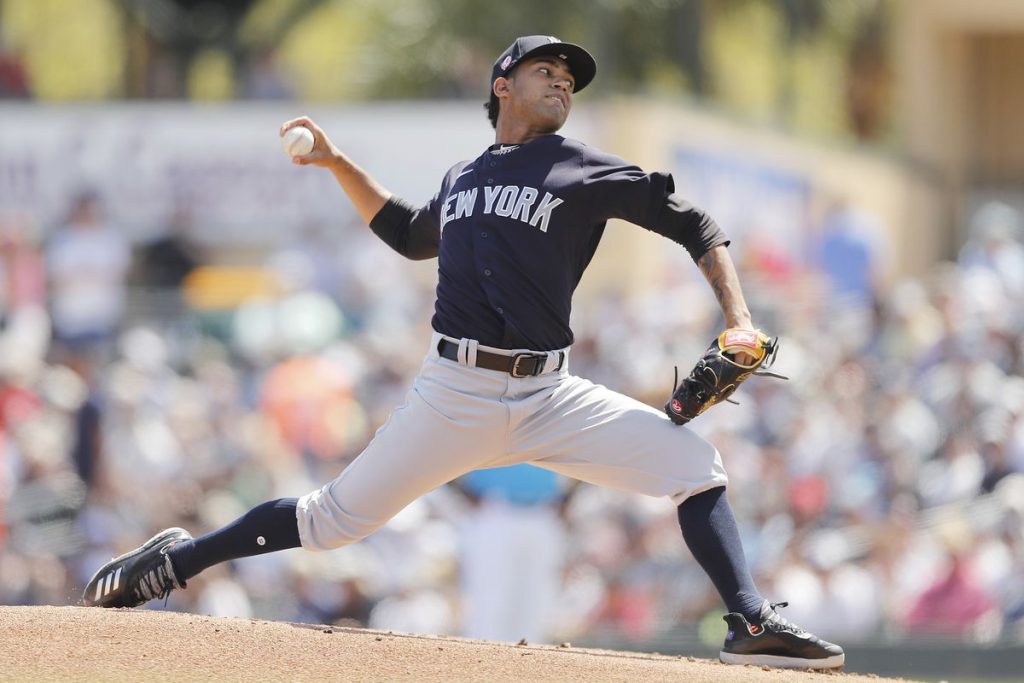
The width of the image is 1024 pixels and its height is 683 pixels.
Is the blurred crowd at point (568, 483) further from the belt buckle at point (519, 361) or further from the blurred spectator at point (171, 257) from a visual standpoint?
the belt buckle at point (519, 361)

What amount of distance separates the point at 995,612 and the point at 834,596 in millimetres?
949

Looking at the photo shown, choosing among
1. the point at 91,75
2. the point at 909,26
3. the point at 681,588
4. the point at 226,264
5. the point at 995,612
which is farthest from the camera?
the point at 91,75

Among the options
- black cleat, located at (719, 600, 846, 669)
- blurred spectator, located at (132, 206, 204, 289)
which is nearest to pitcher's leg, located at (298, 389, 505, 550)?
black cleat, located at (719, 600, 846, 669)

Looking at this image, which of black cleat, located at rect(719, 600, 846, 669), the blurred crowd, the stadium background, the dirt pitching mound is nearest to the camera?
the dirt pitching mound

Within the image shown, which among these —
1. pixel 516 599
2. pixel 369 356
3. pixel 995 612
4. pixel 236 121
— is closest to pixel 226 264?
pixel 236 121

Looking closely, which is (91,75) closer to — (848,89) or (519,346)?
(848,89)

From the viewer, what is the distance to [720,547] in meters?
5.59

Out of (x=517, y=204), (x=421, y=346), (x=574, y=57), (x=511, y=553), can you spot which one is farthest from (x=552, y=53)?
(x=421, y=346)

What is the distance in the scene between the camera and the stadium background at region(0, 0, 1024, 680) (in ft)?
34.9

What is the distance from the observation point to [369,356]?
12.6m

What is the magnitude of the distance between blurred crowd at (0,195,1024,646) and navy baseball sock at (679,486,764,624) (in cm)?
441

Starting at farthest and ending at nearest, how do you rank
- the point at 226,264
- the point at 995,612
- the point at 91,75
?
1. the point at 91,75
2. the point at 226,264
3. the point at 995,612

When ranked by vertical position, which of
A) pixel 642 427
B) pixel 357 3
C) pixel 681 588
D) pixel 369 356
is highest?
pixel 357 3

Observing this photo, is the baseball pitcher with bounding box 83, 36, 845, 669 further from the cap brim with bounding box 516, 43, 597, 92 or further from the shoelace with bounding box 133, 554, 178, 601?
the shoelace with bounding box 133, 554, 178, 601
